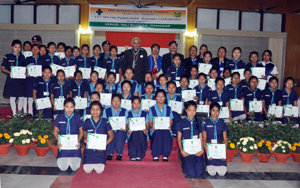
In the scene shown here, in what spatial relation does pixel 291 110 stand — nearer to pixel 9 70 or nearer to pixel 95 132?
pixel 95 132

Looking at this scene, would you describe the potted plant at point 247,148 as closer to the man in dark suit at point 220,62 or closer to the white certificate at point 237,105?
the white certificate at point 237,105

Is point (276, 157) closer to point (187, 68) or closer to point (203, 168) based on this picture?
point (203, 168)

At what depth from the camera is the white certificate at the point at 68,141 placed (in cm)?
409

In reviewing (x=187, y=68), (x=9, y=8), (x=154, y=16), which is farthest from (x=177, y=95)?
(x=9, y=8)

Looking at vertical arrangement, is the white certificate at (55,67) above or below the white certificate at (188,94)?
above

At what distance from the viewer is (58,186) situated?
3.59 meters

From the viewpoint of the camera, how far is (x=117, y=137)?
472 cm

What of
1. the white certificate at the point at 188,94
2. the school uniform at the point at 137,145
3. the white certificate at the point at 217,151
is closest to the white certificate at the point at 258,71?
the white certificate at the point at 188,94

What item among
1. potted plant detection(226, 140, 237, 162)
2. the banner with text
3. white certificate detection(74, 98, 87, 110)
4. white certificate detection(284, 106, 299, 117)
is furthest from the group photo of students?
the banner with text

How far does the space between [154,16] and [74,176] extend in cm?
→ 761

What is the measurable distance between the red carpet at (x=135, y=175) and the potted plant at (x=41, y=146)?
922 mm

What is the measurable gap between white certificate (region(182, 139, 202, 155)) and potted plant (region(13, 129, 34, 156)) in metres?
2.70

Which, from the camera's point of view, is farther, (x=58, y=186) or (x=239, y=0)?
(x=239, y=0)

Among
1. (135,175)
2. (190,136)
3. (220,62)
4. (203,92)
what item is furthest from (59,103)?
(220,62)
